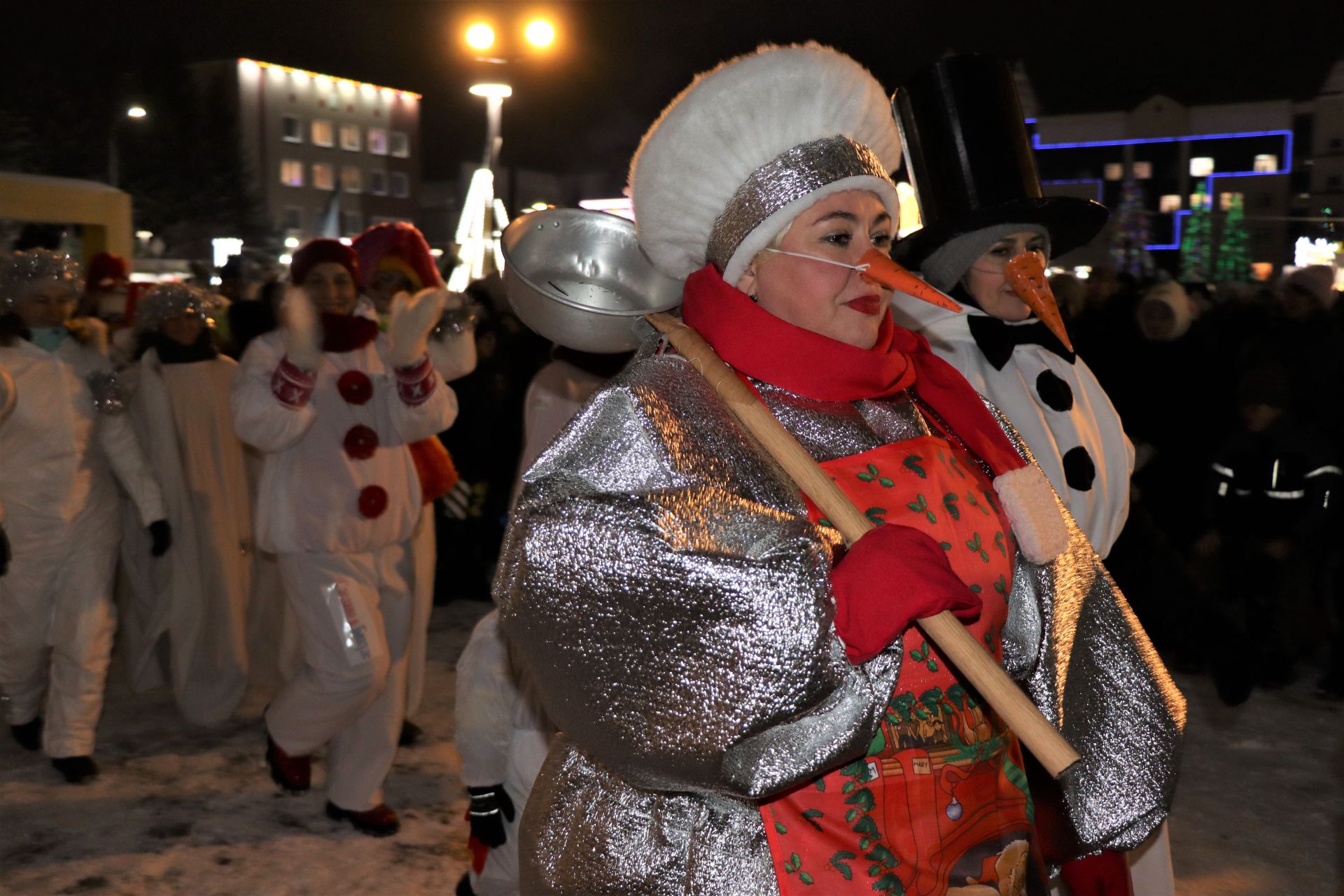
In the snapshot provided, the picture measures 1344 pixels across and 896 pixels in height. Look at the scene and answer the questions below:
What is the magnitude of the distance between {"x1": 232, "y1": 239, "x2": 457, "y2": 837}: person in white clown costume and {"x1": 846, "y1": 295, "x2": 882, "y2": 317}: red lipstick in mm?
2954

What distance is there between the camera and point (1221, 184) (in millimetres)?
50438

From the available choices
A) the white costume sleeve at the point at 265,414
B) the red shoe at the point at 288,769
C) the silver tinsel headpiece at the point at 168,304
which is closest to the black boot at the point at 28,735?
the red shoe at the point at 288,769

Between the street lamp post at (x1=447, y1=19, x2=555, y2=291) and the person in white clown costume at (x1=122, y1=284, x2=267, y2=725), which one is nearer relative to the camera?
the person in white clown costume at (x1=122, y1=284, x2=267, y2=725)

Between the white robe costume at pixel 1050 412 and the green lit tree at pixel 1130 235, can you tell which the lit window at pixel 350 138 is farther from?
the white robe costume at pixel 1050 412

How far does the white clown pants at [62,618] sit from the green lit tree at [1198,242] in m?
41.4

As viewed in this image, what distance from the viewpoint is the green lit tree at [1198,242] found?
1690 inches

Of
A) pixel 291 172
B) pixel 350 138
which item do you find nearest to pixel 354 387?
pixel 291 172

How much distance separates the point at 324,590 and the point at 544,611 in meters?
3.03

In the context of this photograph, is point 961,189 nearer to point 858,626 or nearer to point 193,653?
point 858,626

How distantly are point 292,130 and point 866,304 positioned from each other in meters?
72.2

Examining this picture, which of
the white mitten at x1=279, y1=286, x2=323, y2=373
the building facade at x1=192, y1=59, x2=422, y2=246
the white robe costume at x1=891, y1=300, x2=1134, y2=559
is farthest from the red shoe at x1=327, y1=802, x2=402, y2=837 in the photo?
the building facade at x1=192, y1=59, x2=422, y2=246

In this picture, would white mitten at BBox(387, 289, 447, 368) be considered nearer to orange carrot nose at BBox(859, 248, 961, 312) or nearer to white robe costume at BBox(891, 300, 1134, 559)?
white robe costume at BBox(891, 300, 1134, 559)

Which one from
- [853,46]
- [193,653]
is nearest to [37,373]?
[193,653]

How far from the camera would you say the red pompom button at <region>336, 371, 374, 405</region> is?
4.92 meters
